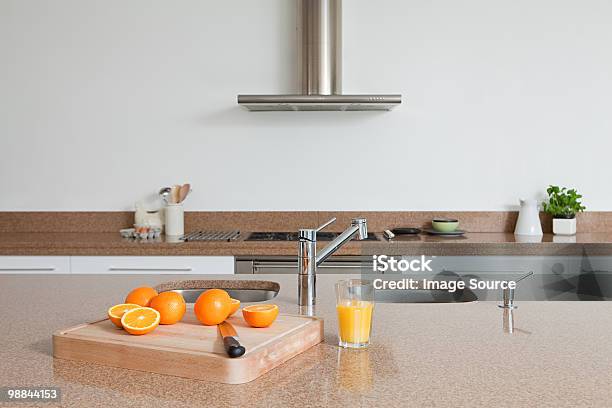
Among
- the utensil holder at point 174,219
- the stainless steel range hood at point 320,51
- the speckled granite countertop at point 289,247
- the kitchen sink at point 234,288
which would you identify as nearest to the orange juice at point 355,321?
the kitchen sink at point 234,288

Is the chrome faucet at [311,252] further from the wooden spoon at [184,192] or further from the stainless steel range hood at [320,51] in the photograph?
the wooden spoon at [184,192]

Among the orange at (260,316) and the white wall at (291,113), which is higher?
the white wall at (291,113)

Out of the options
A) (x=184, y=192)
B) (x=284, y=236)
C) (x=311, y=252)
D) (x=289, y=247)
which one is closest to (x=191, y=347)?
(x=311, y=252)

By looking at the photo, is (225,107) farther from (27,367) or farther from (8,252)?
(27,367)

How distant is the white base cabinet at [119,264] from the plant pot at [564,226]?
1.77m

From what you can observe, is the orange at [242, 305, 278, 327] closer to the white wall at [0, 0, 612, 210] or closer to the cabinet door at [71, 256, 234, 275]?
the cabinet door at [71, 256, 234, 275]

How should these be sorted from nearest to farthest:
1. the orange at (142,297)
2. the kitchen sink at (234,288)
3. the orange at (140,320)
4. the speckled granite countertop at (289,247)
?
the orange at (140,320) < the orange at (142,297) < the kitchen sink at (234,288) < the speckled granite countertop at (289,247)

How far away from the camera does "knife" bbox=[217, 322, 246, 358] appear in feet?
3.81

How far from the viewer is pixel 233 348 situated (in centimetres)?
116

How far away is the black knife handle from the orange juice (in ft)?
0.87

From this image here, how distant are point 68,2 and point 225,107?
1078 millimetres

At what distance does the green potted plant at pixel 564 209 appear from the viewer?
3637 mm

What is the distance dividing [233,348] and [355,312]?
308 millimetres

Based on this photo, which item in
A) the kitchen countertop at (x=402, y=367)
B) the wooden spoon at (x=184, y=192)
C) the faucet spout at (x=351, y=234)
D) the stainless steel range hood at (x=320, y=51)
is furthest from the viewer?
the wooden spoon at (x=184, y=192)
